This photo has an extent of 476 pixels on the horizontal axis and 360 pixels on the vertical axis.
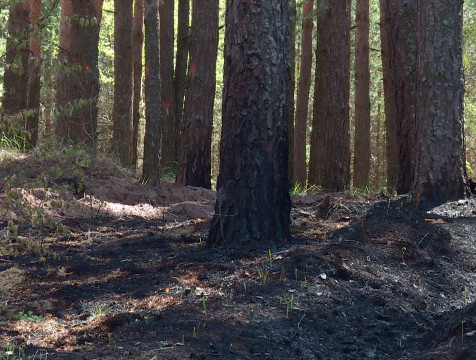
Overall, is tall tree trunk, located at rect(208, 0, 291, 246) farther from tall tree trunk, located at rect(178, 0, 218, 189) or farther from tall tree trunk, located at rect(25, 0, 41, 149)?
tall tree trunk, located at rect(25, 0, 41, 149)

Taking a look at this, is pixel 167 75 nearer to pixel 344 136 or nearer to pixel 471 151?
pixel 344 136

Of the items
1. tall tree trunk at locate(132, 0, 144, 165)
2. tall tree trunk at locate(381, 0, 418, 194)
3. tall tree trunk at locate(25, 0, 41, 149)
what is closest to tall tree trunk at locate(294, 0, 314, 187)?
tall tree trunk at locate(132, 0, 144, 165)

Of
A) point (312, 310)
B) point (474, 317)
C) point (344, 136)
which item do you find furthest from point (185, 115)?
point (474, 317)

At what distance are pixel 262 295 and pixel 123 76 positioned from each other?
42.1 feet

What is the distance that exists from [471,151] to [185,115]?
26.8 meters

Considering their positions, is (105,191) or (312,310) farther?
(105,191)

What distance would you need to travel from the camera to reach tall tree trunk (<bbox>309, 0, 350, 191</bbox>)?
44.2 ft

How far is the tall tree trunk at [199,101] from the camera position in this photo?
A: 1235 centimetres

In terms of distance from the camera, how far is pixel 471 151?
35.7 metres

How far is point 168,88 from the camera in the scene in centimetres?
1680

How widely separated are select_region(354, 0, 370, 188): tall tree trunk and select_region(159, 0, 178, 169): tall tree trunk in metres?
4.94

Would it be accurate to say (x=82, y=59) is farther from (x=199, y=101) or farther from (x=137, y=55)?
(x=137, y=55)

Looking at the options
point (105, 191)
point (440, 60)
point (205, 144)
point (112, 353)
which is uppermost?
point (440, 60)

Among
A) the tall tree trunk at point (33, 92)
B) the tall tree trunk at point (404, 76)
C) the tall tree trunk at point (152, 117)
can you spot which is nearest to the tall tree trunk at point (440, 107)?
the tall tree trunk at point (404, 76)
